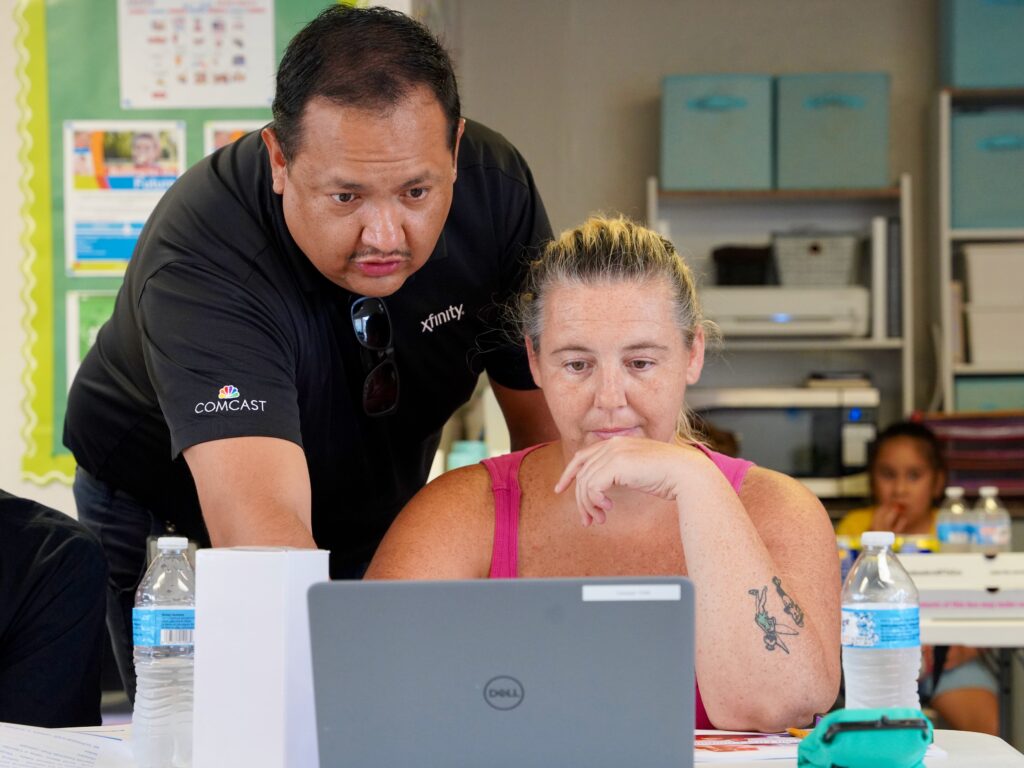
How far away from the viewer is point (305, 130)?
1.52 meters

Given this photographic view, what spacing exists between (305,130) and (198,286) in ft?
0.88

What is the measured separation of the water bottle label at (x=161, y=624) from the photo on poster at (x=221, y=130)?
5.78 feet

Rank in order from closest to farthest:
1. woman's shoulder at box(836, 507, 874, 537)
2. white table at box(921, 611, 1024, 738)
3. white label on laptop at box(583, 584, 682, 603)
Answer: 1. white label on laptop at box(583, 584, 682, 603)
2. white table at box(921, 611, 1024, 738)
3. woman's shoulder at box(836, 507, 874, 537)

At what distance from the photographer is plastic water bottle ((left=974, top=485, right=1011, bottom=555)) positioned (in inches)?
137

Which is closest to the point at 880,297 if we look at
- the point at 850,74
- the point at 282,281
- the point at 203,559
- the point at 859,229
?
the point at 859,229

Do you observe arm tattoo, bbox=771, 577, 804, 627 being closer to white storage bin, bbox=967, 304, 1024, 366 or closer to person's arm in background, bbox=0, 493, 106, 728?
person's arm in background, bbox=0, 493, 106, 728

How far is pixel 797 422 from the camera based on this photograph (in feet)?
15.8

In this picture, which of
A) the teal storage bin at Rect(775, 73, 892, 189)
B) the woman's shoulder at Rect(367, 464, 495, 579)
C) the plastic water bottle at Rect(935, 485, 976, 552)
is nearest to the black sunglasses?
the woman's shoulder at Rect(367, 464, 495, 579)

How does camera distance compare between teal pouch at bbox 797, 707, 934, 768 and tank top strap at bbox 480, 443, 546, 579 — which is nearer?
teal pouch at bbox 797, 707, 934, 768

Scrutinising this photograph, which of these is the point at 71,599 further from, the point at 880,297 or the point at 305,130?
the point at 880,297

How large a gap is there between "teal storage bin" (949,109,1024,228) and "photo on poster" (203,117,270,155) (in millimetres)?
2985

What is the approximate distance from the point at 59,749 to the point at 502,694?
1.74 ft

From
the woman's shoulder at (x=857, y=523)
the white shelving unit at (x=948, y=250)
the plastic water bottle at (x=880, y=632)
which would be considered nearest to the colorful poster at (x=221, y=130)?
the plastic water bottle at (x=880, y=632)

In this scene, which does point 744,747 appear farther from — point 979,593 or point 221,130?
point 221,130
